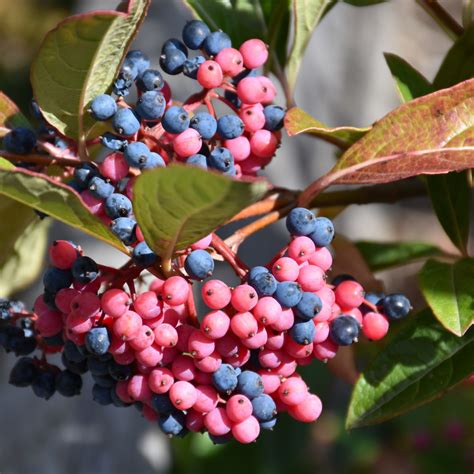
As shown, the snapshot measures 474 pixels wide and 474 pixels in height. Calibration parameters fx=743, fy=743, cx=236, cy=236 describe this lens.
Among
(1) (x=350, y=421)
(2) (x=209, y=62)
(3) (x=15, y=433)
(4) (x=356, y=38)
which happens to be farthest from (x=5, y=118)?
(4) (x=356, y=38)

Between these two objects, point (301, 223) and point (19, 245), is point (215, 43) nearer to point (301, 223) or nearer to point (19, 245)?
point (301, 223)

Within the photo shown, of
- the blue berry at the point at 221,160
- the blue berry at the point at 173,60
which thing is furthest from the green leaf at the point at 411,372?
the blue berry at the point at 173,60

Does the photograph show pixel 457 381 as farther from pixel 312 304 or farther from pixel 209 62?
pixel 209 62

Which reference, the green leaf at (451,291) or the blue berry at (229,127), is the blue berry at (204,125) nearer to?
the blue berry at (229,127)

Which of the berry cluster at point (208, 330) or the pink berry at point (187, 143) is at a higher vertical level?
the pink berry at point (187, 143)

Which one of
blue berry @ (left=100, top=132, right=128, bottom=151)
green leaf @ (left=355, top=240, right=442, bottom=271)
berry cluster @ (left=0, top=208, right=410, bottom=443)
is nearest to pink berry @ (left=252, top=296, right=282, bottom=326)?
berry cluster @ (left=0, top=208, right=410, bottom=443)
